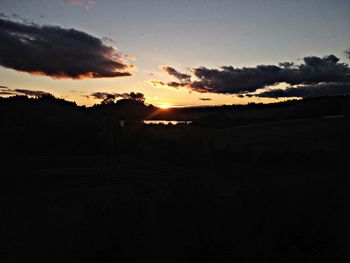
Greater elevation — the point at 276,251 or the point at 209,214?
the point at 209,214

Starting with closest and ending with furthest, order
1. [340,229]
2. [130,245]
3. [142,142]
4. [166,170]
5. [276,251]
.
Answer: [130,245]
[276,251]
[340,229]
[166,170]
[142,142]

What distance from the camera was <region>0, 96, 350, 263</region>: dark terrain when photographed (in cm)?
915

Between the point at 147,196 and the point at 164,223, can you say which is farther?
the point at 147,196

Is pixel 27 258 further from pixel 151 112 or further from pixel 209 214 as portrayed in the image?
pixel 151 112

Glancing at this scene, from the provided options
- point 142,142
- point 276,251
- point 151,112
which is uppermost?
point 151,112

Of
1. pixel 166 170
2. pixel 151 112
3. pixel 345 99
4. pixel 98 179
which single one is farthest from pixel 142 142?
pixel 345 99

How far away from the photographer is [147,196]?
44.3 feet

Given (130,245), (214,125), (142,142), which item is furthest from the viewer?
(214,125)

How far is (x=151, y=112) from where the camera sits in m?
34.8

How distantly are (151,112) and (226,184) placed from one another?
65.2 ft

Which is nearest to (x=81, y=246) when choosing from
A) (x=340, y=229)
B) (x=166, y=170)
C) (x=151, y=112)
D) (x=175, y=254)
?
(x=175, y=254)

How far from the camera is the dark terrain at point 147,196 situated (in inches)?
360

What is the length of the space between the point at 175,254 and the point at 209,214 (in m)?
1.54

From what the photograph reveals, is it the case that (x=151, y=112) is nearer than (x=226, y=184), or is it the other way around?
(x=226, y=184)
